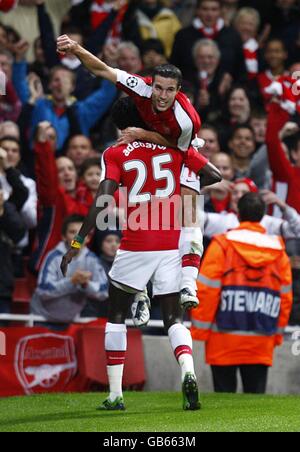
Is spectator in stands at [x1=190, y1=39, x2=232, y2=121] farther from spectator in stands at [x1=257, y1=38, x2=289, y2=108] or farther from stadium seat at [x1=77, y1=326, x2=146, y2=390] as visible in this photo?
stadium seat at [x1=77, y1=326, x2=146, y2=390]

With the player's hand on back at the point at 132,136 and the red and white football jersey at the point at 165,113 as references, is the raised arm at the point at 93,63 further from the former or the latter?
the player's hand on back at the point at 132,136

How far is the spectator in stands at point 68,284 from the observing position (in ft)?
45.9

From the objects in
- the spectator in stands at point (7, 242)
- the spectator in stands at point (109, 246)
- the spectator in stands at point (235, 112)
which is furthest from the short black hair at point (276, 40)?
the spectator in stands at point (7, 242)

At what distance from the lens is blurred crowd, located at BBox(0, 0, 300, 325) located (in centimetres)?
Result: 1431

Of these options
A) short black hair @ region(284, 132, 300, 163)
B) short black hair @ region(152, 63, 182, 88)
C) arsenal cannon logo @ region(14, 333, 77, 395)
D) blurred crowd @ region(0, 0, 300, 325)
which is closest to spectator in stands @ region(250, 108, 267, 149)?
blurred crowd @ region(0, 0, 300, 325)

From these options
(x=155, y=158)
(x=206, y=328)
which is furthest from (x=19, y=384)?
(x=155, y=158)

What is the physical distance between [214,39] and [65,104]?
293 cm

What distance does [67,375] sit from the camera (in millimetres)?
14094

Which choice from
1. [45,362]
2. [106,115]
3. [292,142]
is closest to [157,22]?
[106,115]

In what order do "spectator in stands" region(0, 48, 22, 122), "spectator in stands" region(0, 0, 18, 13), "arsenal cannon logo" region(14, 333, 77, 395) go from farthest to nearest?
"spectator in stands" region(0, 48, 22, 122), "spectator in stands" region(0, 0, 18, 13), "arsenal cannon logo" region(14, 333, 77, 395)

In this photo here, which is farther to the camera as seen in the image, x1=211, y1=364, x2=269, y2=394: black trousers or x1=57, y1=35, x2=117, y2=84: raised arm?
x1=211, y1=364, x2=269, y2=394: black trousers

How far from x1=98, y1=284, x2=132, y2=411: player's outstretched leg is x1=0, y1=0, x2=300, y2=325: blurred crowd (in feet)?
9.64
